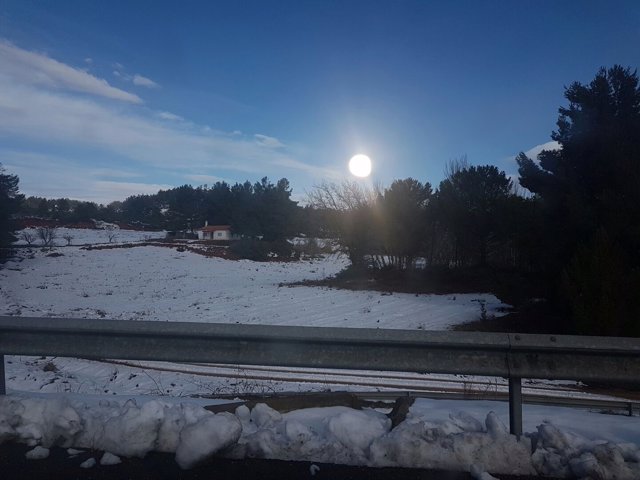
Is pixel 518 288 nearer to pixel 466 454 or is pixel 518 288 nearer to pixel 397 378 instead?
pixel 397 378

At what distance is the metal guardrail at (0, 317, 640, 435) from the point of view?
4309mm

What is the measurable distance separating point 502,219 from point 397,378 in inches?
705

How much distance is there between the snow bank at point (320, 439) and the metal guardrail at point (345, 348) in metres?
0.40

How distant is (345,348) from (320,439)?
2.39 ft

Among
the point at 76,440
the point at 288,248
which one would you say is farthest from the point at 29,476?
the point at 288,248

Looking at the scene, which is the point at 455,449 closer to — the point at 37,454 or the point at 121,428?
the point at 121,428

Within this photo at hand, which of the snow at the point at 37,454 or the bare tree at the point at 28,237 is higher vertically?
the bare tree at the point at 28,237

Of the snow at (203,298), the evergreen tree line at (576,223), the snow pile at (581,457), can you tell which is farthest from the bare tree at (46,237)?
the snow pile at (581,457)

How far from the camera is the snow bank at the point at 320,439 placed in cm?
389

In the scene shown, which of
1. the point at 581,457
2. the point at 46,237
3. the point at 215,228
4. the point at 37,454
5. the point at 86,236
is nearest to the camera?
the point at 581,457

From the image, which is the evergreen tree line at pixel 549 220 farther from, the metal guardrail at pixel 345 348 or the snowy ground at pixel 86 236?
the snowy ground at pixel 86 236

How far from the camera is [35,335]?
4941 millimetres

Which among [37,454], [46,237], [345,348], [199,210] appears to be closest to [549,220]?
[345,348]

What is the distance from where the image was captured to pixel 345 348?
461 cm
